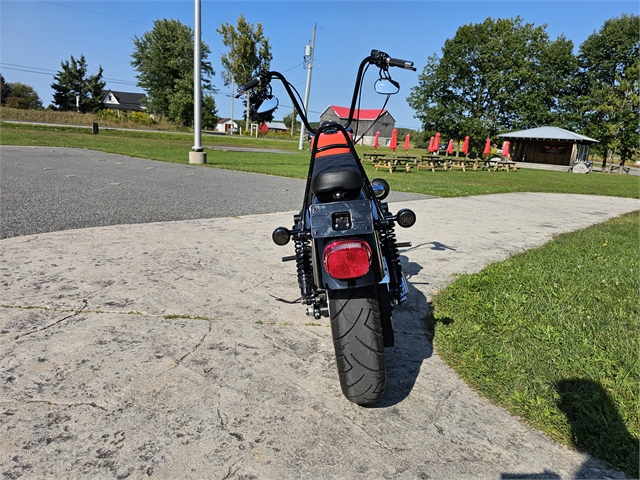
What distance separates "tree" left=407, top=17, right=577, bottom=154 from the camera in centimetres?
4275

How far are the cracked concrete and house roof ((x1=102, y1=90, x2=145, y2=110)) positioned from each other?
95.6 metres

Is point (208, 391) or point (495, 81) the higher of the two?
point (495, 81)

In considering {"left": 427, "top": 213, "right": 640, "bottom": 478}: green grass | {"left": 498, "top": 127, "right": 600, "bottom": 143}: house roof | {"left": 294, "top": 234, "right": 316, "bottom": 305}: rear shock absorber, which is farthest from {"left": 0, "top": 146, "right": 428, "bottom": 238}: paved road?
{"left": 498, "top": 127, "right": 600, "bottom": 143}: house roof

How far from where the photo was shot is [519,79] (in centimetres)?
4300

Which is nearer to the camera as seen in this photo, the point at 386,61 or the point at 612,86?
the point at 386,61

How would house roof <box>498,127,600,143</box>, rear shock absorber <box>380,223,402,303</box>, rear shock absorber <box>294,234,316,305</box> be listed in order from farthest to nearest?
1. house roof <box>498,127,600,143</box>
2. rear shock absorber <box>380,223,402,303</box>
3. rear shock absorber <box>294,234,316,305</box>

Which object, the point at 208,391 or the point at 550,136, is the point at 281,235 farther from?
the point at 550,136

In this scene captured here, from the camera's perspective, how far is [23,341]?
2494 mm

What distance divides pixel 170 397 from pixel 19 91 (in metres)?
95.7

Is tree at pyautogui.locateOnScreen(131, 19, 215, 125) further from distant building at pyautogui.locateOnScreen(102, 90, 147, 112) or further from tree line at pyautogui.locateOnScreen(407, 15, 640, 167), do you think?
distant building at pyautogui.locateOnScreen(102, 90, 147, 112)

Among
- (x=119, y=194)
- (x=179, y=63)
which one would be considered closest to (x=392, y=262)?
(x=119, y=194)

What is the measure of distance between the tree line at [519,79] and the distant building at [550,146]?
4170 mm

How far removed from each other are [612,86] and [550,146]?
9.69m

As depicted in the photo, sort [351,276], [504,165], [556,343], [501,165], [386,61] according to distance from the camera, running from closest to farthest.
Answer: [351,276]
[556,343]
[386,61]
[504,165]
[501,165]
